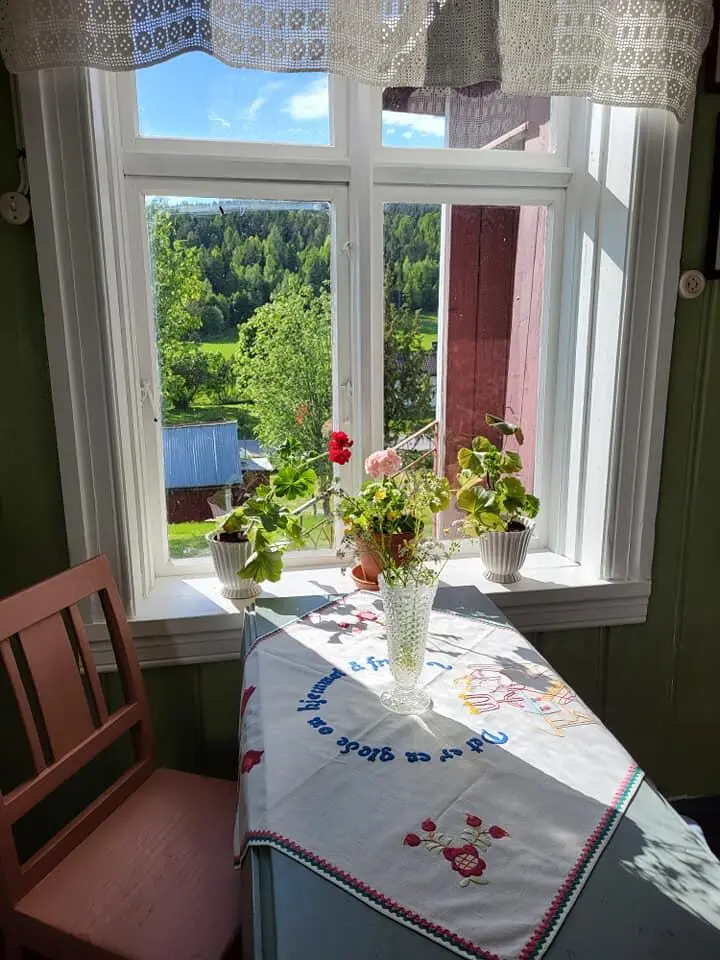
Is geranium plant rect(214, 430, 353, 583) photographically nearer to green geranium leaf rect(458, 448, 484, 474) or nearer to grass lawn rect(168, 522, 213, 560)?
grass lawn rect(168, 522, 213, 560)

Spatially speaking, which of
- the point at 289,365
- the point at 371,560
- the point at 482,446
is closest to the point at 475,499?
the point at 482,446

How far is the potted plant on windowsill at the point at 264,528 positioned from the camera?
1.51m

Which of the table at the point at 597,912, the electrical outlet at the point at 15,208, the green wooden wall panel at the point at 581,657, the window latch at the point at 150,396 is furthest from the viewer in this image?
the green wooden wall panel at the point at 581,657

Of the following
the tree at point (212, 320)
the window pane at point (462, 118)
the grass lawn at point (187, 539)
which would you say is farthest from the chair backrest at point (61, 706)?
the window pane at point (462, 118)

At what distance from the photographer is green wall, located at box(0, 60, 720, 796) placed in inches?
52.9

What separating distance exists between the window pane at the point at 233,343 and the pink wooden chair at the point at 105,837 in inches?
16.8

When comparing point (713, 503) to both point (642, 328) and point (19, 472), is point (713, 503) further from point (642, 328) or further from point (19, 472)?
point (19, 472)

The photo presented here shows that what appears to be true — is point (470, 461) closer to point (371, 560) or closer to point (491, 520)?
point (491, 520)

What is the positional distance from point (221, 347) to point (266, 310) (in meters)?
0.14

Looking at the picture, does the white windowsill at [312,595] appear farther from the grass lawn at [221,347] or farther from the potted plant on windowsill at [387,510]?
the grass lawn at [221,347]

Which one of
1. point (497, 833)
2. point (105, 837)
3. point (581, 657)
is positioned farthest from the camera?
point (581, 657)

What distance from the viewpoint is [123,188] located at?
1486mm

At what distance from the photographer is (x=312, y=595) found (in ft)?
5.00

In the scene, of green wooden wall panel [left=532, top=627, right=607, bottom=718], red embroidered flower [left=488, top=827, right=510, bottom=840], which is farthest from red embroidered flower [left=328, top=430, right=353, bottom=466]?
red embroidered flower [left=488, top=827, right=510, bottom=840]
